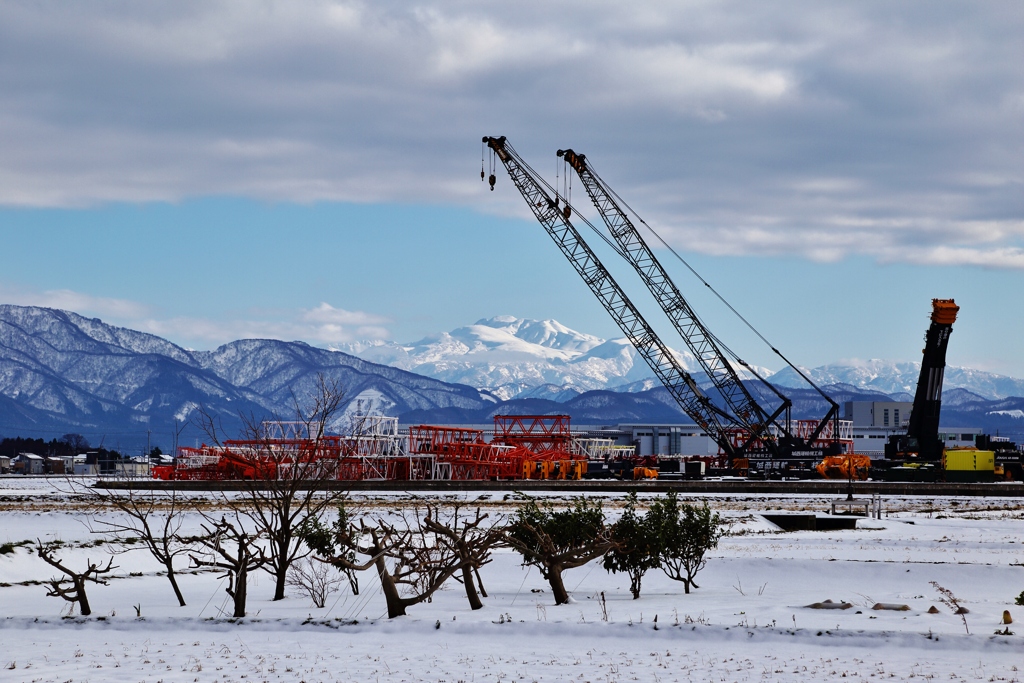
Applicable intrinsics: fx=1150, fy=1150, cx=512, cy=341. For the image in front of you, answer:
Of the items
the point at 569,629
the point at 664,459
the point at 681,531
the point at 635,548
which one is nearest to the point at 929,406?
the point at 664,459

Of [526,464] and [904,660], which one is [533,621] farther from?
[526,464]

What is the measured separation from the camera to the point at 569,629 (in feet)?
74.0

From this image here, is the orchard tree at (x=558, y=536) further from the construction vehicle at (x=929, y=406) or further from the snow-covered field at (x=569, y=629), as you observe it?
the construction vehicle at (x=929, y=406)

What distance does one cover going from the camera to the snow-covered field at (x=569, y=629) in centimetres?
1894

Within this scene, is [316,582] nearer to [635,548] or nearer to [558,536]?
[558,536]

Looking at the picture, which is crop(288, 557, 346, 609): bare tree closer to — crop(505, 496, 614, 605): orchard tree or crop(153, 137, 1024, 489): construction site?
crop(505, 496, 614, 605): orchard tree

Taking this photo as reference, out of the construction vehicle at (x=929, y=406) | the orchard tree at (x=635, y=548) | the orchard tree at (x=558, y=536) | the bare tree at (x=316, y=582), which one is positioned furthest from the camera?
the construction vehicle at (x=929, y=406)

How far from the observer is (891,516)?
178 ft

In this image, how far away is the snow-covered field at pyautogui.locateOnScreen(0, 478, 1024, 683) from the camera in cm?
1894

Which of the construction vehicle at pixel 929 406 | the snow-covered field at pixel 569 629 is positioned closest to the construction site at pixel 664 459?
the construction vehicle at pixel 929 406

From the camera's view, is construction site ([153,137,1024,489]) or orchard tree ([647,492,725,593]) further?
construction site ([153,137,1024,489])

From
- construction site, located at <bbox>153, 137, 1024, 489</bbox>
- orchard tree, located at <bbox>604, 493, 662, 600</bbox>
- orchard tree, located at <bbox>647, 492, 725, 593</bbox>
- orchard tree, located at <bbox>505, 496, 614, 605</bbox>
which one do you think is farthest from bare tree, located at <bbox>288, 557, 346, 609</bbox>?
construction site, located at <bbox>153, 137, 1024, 489</bbox>

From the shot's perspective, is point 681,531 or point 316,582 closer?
point 681,531

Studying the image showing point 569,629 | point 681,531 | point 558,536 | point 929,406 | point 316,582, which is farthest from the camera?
point 929,406
